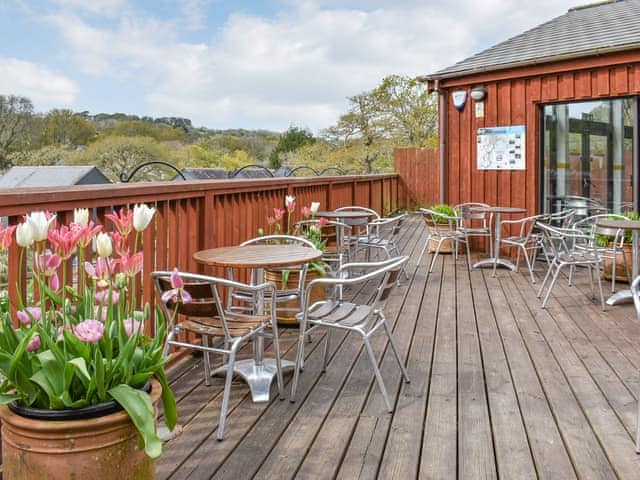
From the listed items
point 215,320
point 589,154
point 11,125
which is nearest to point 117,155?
point 11,125

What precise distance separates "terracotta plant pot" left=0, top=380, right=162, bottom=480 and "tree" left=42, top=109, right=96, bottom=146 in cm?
1723

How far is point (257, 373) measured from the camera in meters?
2.97

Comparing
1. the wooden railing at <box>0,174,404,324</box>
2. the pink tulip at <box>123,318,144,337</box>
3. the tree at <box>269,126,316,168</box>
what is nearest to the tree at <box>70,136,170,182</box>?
the wooden railing at <box>0,174,404,324</box>

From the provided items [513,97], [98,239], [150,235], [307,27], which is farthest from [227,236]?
[307,27]

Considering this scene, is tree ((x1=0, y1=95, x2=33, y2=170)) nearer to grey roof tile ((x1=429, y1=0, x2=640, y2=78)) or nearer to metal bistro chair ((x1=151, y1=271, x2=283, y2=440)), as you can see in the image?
grey roof tile ((x1=429, y1=0, x2=640, y2=78))

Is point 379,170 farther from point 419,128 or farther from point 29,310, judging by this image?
point 29,310

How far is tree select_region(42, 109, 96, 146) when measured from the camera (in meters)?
17.2

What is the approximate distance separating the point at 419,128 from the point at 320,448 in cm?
1860

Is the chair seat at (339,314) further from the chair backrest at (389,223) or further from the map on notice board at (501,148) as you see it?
the map on notice board at (501,148)

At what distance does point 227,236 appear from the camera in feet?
13.5

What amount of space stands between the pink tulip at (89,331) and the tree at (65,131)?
17.2m

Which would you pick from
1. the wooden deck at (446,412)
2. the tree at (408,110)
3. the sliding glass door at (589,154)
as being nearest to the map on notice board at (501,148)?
the sliding glass door at (589,154)

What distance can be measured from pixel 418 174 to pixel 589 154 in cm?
770

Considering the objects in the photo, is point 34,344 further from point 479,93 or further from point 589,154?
point 479,93
